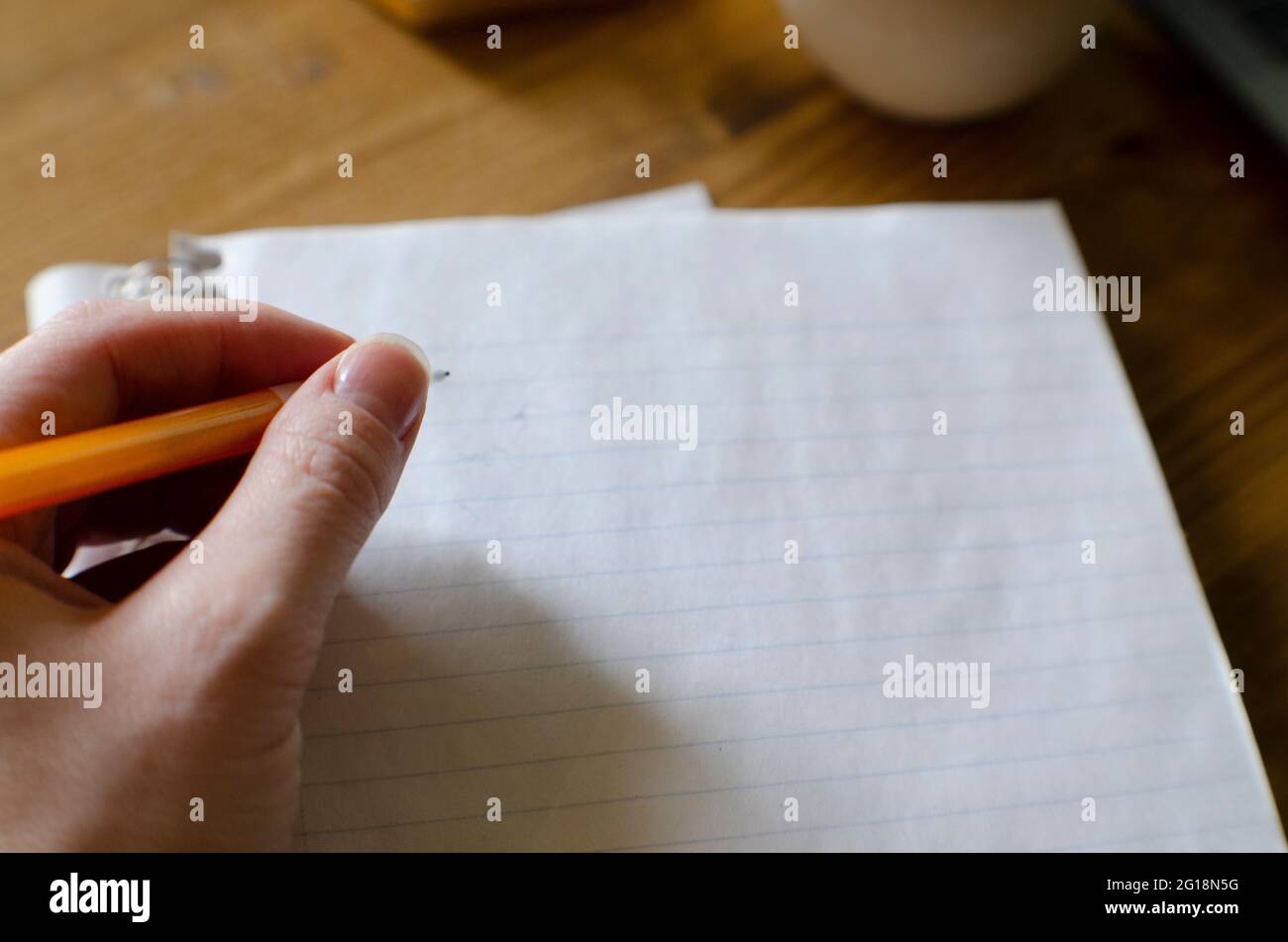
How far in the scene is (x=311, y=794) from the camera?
0.33 meters

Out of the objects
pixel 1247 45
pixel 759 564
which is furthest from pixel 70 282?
pixel 1247 45

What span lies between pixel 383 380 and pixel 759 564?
0.15 m

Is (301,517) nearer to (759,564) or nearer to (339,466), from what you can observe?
(339,466)

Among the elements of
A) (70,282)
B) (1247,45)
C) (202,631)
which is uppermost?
(1247,45)

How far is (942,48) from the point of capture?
0.45 m

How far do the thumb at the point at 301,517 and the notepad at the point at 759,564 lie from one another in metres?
0.06

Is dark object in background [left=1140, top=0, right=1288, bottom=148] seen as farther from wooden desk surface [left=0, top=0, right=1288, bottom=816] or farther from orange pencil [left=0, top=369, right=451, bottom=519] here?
orange pencil [left=0, top=369, right=451, bottom=519]

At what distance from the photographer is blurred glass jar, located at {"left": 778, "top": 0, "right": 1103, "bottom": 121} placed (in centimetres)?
44

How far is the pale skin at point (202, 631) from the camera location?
0.90 feet

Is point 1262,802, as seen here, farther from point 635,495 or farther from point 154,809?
point 154,809

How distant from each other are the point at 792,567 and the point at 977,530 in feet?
0.24

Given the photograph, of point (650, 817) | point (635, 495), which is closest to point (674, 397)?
point (635, 495)

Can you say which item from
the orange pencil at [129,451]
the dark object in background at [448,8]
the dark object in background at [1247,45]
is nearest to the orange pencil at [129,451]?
the orange pencil at [129,451]

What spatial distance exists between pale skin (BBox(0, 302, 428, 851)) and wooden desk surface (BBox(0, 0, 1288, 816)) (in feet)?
0.55
